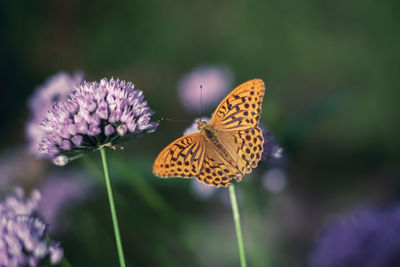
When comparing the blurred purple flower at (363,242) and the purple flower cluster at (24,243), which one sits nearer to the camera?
the purple flower cluster at (24,243)

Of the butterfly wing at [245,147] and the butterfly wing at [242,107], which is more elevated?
the butterfly wing at [242,107]

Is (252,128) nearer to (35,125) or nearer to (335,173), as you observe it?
(35,125)

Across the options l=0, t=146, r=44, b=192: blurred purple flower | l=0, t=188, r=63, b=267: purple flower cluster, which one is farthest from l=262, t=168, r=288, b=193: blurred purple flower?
l=0, t=146, r=44, b=192: blurred purple flower

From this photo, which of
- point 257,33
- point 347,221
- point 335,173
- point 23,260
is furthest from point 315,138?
point 23,260

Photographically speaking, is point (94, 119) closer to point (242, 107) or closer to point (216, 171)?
point (216, 171)

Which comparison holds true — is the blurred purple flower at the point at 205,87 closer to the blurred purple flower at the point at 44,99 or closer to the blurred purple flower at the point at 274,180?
the blurred purple flower at the point at 274,180

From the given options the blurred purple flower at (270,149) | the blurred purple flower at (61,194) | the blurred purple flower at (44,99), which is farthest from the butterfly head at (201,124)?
the blurred purple flower at (61,194)

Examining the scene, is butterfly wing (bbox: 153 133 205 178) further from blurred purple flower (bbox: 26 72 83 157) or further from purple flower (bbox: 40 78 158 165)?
blurred purple flower (bbox: 26 72 83 157)
